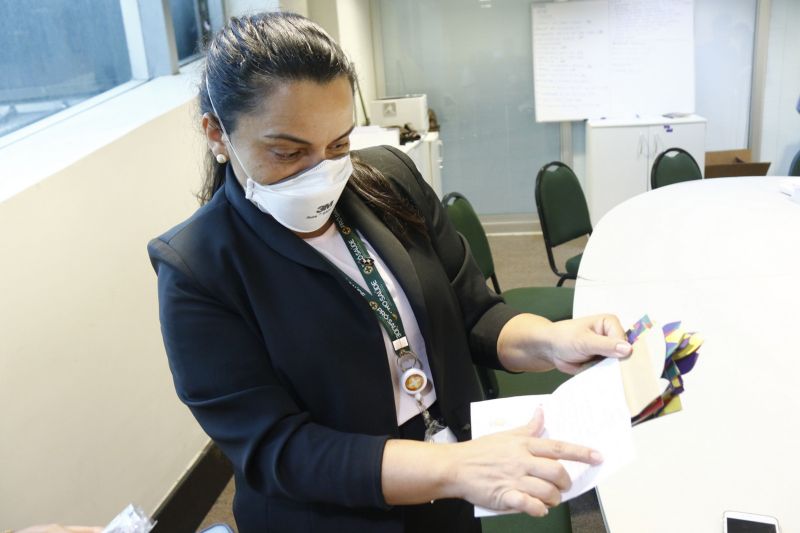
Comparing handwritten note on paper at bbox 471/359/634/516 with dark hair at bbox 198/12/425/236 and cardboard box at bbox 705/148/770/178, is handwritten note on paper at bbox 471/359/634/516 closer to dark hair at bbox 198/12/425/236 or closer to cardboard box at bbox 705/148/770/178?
dark hair at bbox 198/12/425/236

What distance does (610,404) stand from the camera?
2.99ft

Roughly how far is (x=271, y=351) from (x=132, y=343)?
149 cm

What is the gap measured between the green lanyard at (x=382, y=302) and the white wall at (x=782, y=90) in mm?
5281

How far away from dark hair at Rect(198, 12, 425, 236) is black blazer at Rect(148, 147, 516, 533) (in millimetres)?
132

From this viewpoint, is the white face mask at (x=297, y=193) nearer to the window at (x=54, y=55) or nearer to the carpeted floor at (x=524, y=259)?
the window at (x=54, y=55)

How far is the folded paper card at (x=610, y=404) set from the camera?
862 millimetres

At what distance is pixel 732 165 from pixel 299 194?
4.81m

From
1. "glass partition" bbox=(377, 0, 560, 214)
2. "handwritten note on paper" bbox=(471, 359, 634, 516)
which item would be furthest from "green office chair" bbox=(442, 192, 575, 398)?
"glass partition" bbox=(377, 0, 560, 214)

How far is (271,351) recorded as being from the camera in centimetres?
100

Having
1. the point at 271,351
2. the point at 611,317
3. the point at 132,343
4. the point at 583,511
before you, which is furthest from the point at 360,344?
the point at 583,511

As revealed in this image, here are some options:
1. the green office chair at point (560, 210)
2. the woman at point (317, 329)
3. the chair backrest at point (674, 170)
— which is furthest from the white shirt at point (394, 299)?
the chair backrest at point (674, 170)

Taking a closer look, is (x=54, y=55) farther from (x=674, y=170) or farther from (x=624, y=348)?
(x=674, y=170)

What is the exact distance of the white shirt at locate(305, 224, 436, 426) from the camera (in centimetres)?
109

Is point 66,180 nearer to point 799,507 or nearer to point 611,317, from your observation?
point 611,317
